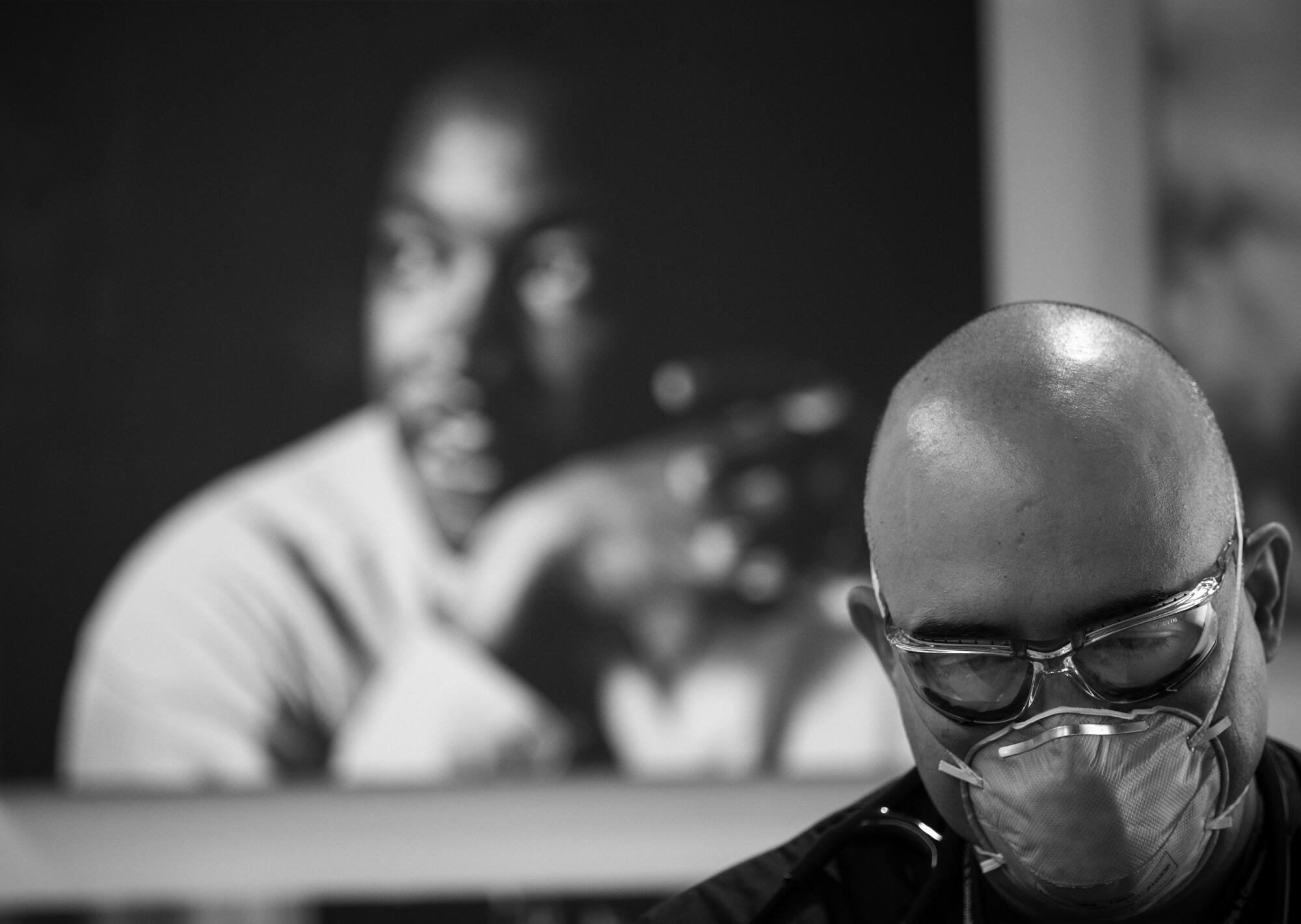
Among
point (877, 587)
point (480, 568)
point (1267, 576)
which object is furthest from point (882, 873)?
point (480, 568)

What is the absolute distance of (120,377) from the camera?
276cm

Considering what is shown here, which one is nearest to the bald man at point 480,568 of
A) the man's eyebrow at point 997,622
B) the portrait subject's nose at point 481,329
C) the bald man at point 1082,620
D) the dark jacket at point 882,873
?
the portrait subject's nose at point 481,329

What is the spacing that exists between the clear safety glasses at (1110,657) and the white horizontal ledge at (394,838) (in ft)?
5.66

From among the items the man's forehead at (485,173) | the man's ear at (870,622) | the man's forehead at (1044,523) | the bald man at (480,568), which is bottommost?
the bald man at (480,568)

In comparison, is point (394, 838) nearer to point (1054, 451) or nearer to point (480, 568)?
point (480, 568)

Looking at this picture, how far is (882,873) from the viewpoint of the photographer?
1.29 metres

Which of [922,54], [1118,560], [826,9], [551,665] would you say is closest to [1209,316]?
[922,54]

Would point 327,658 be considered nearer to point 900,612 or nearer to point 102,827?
point 102,827

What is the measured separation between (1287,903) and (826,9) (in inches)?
81.6

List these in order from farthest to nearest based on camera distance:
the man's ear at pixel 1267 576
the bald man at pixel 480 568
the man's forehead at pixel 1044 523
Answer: the bald man at pixel 480 568
the man's ear at pixel 1267 576
the man's forehead at pixel 1044 523

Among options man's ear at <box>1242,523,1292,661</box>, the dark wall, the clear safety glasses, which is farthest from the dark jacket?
the dark wall

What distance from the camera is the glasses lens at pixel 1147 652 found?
1025mm

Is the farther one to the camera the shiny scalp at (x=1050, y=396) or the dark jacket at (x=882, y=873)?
the dark jacket at (x=882, y=873)

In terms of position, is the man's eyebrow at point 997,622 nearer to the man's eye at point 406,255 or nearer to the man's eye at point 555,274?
the man's eye at point 555,274
